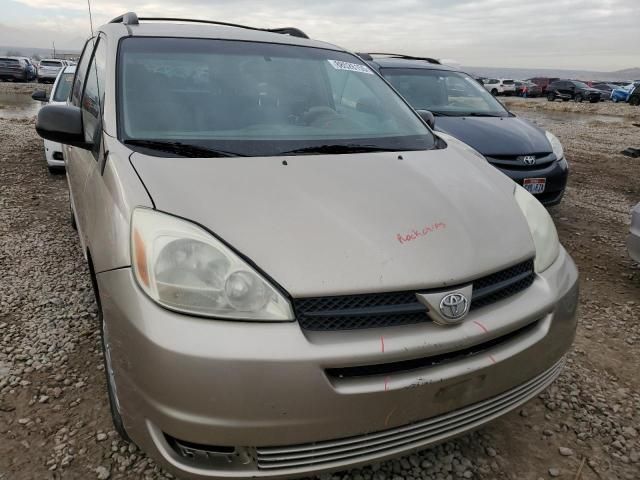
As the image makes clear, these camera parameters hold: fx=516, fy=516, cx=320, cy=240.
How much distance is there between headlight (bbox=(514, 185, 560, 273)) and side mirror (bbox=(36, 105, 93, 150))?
197cm

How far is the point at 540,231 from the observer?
6.98ft

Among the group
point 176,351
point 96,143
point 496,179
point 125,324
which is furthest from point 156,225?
point 496,179

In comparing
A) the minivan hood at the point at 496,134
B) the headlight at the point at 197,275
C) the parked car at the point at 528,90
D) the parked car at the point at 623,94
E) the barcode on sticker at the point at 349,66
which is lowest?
the parked car at the point at 528,90

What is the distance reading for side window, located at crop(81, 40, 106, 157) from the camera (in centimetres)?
238

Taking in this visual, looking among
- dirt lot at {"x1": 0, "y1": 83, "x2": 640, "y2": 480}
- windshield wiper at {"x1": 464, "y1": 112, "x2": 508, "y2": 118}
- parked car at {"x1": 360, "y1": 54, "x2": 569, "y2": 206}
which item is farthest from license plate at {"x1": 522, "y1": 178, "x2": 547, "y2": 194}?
windshield wiper at {"x1": 464, "y1": 112, "x2": 508, "y2": 118}

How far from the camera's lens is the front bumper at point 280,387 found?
1.42 meters

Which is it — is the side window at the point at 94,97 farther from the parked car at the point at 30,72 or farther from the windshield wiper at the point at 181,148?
the parked car at the point at 30,72

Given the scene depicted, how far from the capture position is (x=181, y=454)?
1559mm

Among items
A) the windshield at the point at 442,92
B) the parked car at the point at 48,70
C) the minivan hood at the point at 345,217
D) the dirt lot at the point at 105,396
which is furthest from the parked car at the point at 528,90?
the minivan hood at the point at 345,217

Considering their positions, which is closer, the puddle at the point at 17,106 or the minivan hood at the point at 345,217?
the minivan hood at the point at 345,217

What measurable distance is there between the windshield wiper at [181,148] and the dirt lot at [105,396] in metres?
1.19

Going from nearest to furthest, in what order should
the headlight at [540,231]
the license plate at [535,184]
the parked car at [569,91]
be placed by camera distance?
the headlight at [540,231] → the license plate at [535,184] → the parked car at [569,91]

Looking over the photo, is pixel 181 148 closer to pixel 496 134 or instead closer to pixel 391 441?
pixel 391 441

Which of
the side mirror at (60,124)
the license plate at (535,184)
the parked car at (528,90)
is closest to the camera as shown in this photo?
the side mirror at (60,124)
